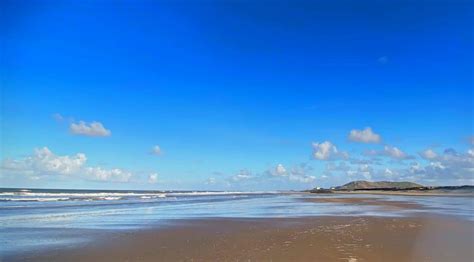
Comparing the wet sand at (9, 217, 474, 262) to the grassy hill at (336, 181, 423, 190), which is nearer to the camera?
the wet sand at (9, 217, 474, 262)

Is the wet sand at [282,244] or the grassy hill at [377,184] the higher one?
the grassy hill at [377,184]

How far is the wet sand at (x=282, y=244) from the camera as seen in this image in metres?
10.9

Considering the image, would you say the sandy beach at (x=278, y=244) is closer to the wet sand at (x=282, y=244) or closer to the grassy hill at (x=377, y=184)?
the wet sand at (x=282, y=244)

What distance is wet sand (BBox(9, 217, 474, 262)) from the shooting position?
10.9 m

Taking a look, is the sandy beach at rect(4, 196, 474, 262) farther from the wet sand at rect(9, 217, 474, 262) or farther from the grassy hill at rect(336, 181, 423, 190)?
the grassy hill at rect(336, 181, 423, 190)

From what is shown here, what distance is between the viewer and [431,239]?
45.5 feet

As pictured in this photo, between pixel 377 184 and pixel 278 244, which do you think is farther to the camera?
pixel 377 184

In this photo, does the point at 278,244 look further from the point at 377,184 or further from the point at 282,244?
the point at 377,184

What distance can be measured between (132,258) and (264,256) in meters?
3.43

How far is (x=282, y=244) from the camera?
41.8 feet

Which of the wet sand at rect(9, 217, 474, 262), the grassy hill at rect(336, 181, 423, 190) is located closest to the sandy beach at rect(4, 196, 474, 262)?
the wet sand at rect(9, 217, 474, 262)

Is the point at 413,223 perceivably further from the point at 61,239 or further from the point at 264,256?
the point at 61,239

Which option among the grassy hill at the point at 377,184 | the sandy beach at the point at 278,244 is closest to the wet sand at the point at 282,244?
the sandy beach at the point at 278,244

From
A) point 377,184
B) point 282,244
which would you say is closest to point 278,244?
point 282,244
